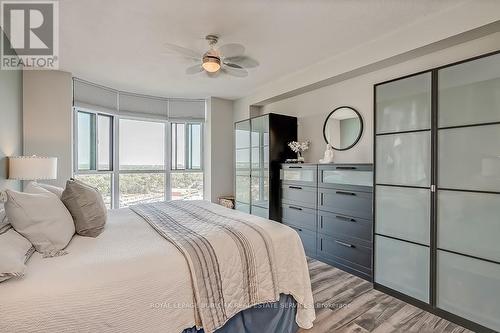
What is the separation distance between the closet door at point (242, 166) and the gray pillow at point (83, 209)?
2.68 meters

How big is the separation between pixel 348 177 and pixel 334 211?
46cm

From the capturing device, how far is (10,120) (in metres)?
2.85

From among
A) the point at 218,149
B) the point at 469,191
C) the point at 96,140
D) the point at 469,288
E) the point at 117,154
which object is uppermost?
the point at 96,140

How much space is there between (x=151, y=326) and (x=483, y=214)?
2369mm

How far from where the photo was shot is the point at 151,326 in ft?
4.17

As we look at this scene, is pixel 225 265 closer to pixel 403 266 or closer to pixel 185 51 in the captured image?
pixel 403 266

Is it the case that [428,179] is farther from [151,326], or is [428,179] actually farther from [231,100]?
[231,100]

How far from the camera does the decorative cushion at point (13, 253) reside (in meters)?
1.07

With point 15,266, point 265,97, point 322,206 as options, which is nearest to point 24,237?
point 15,266

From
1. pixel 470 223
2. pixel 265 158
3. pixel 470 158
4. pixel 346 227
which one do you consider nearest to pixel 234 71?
pixel 265 158

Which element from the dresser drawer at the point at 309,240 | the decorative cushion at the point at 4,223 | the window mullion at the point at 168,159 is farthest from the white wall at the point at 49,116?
the dresser drawer at the point at 309,240

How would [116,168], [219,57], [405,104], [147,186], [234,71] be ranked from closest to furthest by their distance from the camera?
[405,104] → [219,57] → [234,71] → [116,168] → [147,186]

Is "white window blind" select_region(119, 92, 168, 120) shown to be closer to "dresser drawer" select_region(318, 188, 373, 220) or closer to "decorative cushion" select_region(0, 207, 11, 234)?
"decorative cushion" select_region(0, 207, 11, 234)

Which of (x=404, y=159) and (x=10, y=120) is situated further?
(x=10, y=120)
